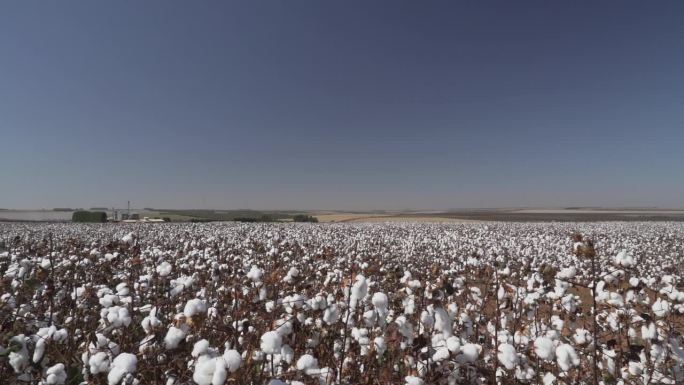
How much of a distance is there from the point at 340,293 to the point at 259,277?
1020mm

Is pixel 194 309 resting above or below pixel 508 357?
above

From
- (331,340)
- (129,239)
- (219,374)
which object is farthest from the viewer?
(129,239)

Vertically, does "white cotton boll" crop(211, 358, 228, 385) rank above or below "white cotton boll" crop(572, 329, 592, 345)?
above

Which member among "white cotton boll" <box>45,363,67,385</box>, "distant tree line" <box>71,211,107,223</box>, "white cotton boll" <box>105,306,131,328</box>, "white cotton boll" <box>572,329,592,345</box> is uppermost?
"white cotton boll" <box>105,306,131,328</box>

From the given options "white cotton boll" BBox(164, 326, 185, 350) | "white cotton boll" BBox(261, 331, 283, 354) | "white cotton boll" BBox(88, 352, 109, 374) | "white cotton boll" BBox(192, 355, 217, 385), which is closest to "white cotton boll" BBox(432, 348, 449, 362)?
"white cotton boll" BBox(261, 331, 283, 354)

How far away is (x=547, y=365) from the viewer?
11.0ft

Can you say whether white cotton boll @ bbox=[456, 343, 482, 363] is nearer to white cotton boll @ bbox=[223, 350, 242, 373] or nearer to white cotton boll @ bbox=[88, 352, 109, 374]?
white cotton boll @ bbox=[223, 350, 242, 373]

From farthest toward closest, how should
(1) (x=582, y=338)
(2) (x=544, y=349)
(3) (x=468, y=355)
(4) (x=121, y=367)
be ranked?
1. (1) (x=582, y=338)
2. (2) (x=544, y=349)
3. (3) (x=468, y=355)
4. (4) (x=121, y=367)

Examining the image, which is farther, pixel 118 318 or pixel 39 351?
pixel 118 318

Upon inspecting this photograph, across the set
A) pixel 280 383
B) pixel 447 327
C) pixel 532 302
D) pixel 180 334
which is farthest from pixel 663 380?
pixel 180 334

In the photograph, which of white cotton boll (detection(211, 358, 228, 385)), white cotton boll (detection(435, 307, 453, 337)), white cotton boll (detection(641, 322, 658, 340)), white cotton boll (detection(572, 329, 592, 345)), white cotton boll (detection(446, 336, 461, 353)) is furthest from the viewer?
white cotton boll (detection(572, 329, 592, 345))

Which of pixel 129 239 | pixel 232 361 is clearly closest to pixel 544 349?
pixel 232 361

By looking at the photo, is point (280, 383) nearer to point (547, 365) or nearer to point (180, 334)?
point (180, 334)

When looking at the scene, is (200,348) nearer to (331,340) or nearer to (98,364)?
(98,364)
